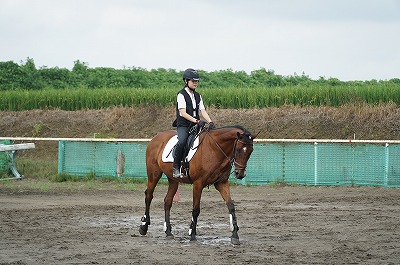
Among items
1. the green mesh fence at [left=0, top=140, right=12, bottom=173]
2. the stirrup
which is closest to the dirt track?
the stirrup

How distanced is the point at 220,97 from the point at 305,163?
13072 mm

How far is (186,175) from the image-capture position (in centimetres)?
1438

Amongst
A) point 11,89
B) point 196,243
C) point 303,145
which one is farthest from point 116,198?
point 11,89

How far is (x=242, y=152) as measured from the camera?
44.5 feet

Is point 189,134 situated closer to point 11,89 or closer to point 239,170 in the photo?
point 239,170

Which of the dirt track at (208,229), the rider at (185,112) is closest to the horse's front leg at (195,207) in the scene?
the dirt track at (208,229)

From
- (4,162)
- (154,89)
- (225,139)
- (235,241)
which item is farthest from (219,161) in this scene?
(154,89)

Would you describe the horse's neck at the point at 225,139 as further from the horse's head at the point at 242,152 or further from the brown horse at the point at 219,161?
the horse's head at the point at 242,152

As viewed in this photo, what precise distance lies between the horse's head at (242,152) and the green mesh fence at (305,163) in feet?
40.5

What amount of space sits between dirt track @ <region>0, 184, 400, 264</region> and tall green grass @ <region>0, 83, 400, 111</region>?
12981 millimetres

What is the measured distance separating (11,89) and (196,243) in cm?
3474

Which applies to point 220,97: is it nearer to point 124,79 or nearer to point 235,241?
point 124,79

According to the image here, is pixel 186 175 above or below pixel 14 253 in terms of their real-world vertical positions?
A: above

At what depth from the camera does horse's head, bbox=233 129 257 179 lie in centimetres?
1352
